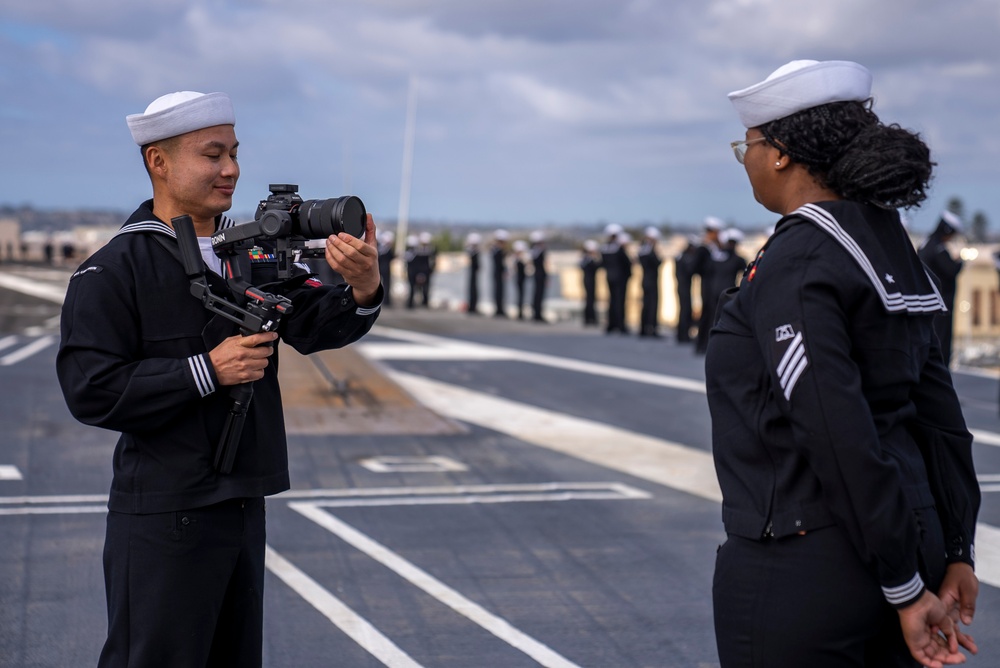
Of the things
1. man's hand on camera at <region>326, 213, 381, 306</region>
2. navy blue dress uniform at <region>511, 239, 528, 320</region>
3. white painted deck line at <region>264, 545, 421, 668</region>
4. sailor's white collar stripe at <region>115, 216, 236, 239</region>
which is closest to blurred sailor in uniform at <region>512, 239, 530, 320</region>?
navy blue dress uniform at <region>511, 239, 528, 320</region>

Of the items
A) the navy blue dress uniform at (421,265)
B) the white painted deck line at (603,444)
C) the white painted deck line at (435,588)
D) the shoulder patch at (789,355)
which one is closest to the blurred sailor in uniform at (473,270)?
the navy blue dress uniform at (421,265)

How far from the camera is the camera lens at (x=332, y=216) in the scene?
2943mm

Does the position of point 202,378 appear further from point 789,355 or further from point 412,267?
point 412,267

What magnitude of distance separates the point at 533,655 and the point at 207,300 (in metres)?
2.63

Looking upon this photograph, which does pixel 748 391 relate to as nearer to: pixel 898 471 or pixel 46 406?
pixel 898 471

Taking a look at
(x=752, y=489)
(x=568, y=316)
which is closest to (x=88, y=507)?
(x=752, y=489)

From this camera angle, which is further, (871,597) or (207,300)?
(207,300)

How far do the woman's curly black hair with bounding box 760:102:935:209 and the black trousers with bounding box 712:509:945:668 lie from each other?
68 cm

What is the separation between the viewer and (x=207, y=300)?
2939 millimetres

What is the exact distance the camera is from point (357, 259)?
9.89 feet

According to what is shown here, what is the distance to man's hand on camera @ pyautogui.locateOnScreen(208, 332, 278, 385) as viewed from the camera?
2904 mm

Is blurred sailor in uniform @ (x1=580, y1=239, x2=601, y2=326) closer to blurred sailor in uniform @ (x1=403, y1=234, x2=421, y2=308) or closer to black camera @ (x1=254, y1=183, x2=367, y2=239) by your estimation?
blurred sailor in uniform @ (x1=403, y1=234, x2=421, y2=308)

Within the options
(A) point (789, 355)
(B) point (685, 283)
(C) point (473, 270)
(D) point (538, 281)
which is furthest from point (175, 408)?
(C) point (473, 270)

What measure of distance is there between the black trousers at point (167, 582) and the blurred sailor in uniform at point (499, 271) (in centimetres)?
2787
